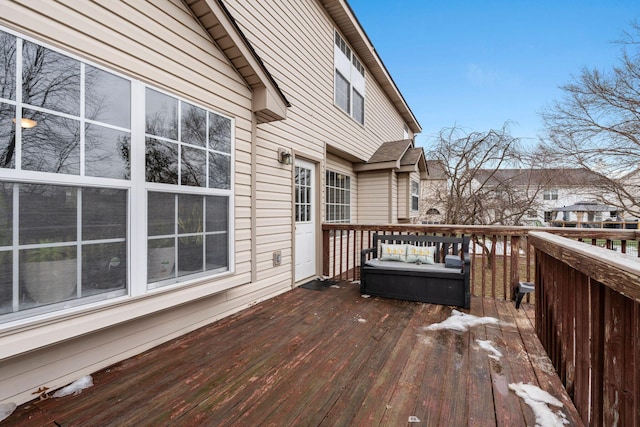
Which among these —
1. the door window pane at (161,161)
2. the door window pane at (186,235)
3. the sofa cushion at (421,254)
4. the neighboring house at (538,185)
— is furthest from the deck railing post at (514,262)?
the neighboring house at (538,185)

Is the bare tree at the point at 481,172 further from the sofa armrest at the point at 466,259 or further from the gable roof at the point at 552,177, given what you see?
the sofa armrest at the point at 466,259

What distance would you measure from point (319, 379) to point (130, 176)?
2.05 m

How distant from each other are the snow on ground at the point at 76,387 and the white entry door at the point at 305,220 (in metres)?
2.85

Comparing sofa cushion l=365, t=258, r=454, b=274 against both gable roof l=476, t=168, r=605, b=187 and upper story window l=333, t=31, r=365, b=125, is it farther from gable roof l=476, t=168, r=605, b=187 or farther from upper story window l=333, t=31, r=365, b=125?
gable roof l=476, t=168, r=605, b=187

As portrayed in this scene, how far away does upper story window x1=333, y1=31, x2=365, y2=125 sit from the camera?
6.05 metres

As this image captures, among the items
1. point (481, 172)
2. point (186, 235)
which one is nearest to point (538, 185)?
point (481, 172)

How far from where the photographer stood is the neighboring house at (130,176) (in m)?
1.69

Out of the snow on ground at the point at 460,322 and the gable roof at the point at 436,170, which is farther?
the gable roof at the point at 436,170

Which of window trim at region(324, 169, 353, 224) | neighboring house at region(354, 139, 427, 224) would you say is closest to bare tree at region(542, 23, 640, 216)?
neighboring house at region(354, 139, 427, 224)

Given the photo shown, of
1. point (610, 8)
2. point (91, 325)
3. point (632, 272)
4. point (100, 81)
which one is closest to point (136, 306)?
point (91, 325)

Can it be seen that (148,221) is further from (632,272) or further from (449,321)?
(449,321)

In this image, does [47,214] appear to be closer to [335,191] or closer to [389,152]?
[335,191]

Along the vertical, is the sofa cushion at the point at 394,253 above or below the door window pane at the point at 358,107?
below

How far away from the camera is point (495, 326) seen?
2971 millimetres
